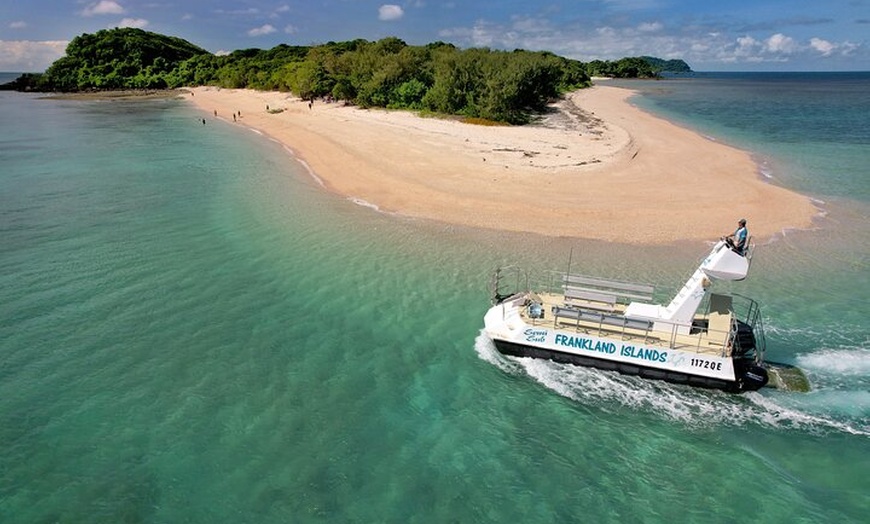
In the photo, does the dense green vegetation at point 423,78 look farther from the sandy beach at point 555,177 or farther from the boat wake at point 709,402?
the boat wake at point 709,402

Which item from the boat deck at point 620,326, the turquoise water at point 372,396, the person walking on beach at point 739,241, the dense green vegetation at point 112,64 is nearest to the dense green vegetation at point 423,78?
the dense green vegetation at point 112,64

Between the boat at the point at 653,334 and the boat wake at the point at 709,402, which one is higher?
the boat at the point at 653,334

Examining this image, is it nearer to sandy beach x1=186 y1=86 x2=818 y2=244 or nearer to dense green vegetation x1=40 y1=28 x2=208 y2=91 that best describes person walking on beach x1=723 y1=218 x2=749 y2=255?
sandy beach x1=186 y1=86 x2=818 y2=244

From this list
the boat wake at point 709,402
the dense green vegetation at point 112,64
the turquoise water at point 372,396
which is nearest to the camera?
the turquoise water at point 372,396

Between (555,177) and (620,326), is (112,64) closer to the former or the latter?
(555,177)

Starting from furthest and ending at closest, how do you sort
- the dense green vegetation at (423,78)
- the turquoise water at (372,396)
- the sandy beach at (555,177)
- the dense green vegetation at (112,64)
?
the dense green vegetation at (112,64) < the dense green vegetation at (423,78) < the sandy beach at (555,177) < the turquoise water at (372,396)

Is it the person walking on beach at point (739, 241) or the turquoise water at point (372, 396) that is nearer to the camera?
the turquoise water at point (372, 396)

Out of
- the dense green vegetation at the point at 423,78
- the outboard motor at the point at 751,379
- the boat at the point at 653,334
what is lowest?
the outboard motor at the point at 751,379

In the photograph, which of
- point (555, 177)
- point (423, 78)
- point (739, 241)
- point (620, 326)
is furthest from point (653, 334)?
point (423, 78)
